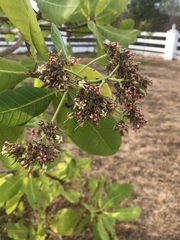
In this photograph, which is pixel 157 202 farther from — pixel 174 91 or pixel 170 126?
pixel 174 91

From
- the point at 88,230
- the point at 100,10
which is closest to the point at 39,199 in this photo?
the point at 88,230

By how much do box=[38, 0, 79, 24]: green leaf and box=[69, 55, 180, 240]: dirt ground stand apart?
1432 millimetres

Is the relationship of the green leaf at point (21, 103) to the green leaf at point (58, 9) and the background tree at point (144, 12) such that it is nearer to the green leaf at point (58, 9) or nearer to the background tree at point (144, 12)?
the green leaf at point (58, 9)

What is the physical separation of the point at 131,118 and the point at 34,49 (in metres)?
0.19

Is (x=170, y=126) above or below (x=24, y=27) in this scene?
below

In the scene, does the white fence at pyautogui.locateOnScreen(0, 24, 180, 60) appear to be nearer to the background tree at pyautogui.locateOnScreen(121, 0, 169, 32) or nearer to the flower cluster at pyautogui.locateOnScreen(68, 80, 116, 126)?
the background tree at pyautogui.locateOnScreen(121, 0, 169, 32)

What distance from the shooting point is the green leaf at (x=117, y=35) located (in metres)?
0.96

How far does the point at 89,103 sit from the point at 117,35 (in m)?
0.51

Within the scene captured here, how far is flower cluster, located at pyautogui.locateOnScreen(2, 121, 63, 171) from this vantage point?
49cm

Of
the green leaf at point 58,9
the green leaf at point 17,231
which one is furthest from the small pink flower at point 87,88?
the green leaf at point 17,231

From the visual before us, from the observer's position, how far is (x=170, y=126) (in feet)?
11.3

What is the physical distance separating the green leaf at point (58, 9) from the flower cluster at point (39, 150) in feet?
0.98

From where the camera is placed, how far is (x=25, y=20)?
54 centimetres

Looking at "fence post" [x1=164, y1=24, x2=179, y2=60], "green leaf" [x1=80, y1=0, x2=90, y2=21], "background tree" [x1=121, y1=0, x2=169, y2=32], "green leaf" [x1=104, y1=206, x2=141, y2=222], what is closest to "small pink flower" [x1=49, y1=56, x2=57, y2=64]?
"green leaf" [x1=80, y1=0, x2=90, y2=21]
